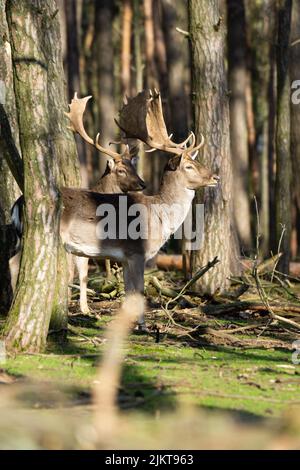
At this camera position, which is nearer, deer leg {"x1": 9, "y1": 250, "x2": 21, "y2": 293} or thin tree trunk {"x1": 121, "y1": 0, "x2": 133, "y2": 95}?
deer leg {"x1": 9, "y1": 250, "x2": 21, "y2": 293}

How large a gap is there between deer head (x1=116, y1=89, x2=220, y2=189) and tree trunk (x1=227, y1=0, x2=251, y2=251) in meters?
8.16

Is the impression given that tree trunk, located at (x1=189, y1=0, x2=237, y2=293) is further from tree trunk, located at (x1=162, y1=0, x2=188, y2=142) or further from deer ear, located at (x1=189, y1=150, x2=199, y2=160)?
tree trunk, located at (x1=162, y1=0, x2=188, y2=142)

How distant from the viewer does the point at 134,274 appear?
12.5m

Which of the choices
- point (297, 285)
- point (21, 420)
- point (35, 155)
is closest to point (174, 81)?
point (297, 285)

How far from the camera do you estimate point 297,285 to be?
642 inches

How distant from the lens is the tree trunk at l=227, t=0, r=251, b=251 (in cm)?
2236

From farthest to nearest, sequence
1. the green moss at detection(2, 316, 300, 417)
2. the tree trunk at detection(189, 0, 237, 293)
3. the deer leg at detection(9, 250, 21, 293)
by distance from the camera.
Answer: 1. the tree trunk at detection(189, 0, 237, 293)
2. the deer leg at detection(9, 250, 21, 293)
3. the green moss at detection(2, 316, 300, 417)

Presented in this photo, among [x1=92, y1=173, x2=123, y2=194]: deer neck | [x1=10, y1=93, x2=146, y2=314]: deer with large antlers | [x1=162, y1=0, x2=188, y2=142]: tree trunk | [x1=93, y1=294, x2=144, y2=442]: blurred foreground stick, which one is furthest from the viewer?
[x1=162, y1=0, x2=188, y2=142]: tree trunk

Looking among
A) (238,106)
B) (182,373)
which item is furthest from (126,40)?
(182,373)

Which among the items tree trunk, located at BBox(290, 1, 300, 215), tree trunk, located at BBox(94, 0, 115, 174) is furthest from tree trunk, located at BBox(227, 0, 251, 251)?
tree trunk, located at BBox(94, 0, 115, 174)

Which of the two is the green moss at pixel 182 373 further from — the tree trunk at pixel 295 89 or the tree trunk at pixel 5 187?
the tree trunk at pixel 295 89

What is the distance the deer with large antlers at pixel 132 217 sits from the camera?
12.6 meters

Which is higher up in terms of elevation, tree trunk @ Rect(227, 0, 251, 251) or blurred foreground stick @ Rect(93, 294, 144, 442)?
tree trunk @ Rect(227, 0, 251, 251)

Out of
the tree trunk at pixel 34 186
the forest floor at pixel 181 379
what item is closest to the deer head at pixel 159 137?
the forest floor at pixel 181 379
